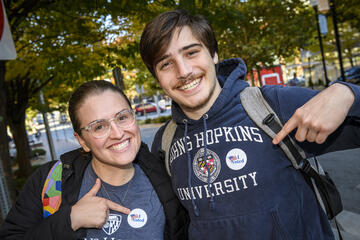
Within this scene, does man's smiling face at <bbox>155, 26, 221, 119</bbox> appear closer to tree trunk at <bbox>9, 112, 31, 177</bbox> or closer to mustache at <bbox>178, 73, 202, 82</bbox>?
mustache at <bbox>178, 73, 202, 82</bbox>

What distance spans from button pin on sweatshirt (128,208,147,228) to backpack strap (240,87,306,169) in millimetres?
983

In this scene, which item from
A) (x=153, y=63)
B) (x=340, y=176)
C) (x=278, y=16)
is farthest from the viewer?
(x=278, y=16)

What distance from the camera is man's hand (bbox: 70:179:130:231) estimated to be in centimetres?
178

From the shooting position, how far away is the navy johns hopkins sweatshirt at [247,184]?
1.60 meters

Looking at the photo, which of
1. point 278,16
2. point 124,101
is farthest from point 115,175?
point 278,16

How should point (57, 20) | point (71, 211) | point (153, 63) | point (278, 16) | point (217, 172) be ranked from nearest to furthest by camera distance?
point (217, 172), point (71, 211), point (153, 63), point (57, 20), point (278, 16)

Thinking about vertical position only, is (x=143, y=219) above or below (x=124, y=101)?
below

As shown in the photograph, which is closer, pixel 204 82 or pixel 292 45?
pixel 204 82

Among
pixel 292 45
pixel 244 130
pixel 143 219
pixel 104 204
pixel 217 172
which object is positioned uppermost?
pixel 292 45

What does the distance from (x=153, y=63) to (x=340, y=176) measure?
4.82 meters

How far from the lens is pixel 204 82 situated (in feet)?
6.07

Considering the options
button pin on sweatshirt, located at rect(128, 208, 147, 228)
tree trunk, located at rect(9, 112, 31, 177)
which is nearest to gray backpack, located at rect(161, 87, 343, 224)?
button pin on sweatshirt, located at rect(128, 208, 147, 228)

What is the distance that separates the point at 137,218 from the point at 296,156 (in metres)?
→ 1.10

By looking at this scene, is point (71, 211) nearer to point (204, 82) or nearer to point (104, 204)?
point (104, 204)
